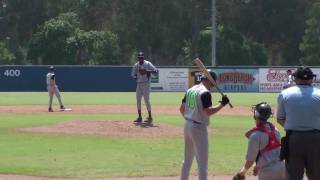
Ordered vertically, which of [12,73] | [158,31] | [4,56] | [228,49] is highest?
[158,31]

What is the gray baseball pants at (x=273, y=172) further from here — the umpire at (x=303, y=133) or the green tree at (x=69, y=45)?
the green tree at (x=69, y=45)

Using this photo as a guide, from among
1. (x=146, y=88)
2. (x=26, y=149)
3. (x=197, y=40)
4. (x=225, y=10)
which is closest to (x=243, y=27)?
(x=225, y=10)

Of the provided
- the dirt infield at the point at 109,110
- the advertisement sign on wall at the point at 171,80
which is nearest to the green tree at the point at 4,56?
the advertisement sign on wall at the point at 171,80

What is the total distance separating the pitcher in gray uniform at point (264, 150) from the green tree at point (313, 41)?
213ft

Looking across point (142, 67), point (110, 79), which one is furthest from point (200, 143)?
point (110, 79)

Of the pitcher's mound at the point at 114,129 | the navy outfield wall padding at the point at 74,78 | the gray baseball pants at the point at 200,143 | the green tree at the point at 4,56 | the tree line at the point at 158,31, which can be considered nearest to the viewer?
the gray baseball pants at the point at 200,143

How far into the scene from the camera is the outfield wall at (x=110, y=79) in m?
48.8

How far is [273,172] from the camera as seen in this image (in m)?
8.23

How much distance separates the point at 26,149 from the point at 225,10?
227 ft

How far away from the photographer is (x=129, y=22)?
8056cm

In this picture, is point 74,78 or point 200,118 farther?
point 74,78

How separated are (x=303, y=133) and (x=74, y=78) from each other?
41657 mm

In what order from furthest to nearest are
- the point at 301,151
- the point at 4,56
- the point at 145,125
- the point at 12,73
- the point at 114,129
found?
the point at 4,56 < the point at 12,73 < the point at 145,125 < the point at 114,129 < the point at 301,151

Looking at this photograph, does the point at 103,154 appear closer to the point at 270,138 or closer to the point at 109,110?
the point at 270,138
